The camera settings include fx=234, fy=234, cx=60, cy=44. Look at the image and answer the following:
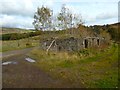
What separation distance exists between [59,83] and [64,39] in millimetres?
15995

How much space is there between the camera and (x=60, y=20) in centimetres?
3203

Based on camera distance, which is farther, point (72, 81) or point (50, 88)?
point (72, 81)

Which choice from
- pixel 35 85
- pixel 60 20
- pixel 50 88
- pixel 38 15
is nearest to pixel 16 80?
pixel 35 85

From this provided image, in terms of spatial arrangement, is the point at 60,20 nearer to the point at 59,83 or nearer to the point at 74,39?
the point at 74,39

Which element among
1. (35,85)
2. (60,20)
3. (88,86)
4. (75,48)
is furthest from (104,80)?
(60,20)

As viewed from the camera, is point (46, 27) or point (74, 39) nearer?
point (74, 39)

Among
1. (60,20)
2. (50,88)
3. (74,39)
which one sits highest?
(60,20)

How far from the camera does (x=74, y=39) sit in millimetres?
25344

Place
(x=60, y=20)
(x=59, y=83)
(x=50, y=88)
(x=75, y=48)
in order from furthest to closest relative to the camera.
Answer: (x=60, y=20)
(x=75, y=48)
(x=59, y=83)
(x=50, y=88)

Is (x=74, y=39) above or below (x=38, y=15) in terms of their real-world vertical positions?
below

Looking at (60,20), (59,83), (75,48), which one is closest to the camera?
(59,83)

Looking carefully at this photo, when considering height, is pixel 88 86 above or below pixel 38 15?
below

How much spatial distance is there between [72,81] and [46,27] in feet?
78.7

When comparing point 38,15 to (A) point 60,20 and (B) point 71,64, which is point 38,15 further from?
(B) point 71,64
